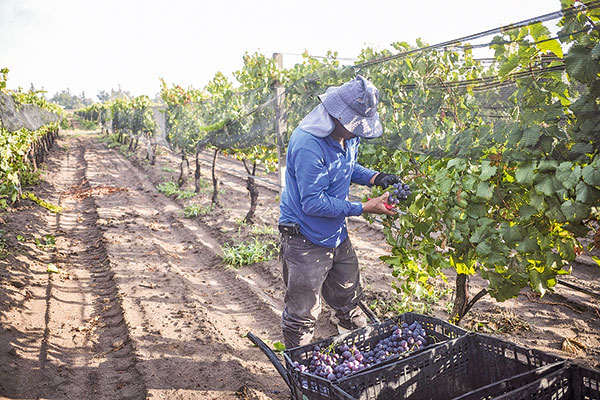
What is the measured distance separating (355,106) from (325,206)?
0.63 m

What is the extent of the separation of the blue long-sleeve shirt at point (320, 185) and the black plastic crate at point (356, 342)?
0.63m

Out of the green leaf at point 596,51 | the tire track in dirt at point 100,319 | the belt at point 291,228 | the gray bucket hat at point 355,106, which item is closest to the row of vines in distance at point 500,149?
the green leaf at point 596,51

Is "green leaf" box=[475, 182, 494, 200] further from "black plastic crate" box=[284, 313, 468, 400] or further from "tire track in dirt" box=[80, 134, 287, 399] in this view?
"tire track in dirt" box=[80, 134, 287, 399]

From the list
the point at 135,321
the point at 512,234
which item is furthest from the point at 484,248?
the point at 135,321

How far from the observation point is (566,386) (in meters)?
1.91

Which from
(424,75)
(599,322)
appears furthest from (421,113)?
(599,322)

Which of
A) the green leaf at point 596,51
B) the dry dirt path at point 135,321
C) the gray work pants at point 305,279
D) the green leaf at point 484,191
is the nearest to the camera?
the green leaf at point 596,51

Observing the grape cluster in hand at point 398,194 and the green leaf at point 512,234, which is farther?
the grape cluster in hand at point 398,194

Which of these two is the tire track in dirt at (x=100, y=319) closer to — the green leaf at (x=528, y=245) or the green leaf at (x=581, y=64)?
the green leaf at (x=528, y=245)

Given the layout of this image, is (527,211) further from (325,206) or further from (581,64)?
(325,206)

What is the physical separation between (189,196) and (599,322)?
9.20 metres

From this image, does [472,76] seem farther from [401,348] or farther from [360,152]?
[401,348]

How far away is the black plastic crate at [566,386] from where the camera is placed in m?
1.78

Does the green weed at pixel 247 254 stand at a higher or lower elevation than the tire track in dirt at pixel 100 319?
higher
